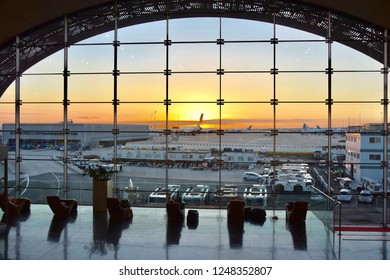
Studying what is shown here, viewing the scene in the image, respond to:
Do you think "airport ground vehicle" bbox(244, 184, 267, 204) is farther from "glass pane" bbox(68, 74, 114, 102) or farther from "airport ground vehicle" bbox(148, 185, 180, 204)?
"glass pane" bbox(68, 74, 114, 102)

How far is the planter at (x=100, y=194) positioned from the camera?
12.9 metres

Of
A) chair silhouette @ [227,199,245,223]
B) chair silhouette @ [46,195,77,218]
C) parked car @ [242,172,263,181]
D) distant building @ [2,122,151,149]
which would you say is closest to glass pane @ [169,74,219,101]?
distant building @ [2,122,151,149]

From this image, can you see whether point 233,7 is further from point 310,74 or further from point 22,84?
point 22,84

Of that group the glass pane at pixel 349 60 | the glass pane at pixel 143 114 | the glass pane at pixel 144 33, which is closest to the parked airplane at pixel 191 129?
the glass pane at pixel 143 114

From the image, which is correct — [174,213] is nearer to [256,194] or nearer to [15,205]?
[256,194]

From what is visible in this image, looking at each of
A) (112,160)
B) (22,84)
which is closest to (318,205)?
(112,160)

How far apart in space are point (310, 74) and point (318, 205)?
14.0ft

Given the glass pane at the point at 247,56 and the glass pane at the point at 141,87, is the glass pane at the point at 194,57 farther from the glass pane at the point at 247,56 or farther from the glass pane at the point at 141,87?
the glass pane at the point at 141,87

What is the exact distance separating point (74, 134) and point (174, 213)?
181 inches

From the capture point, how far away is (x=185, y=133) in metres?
13.9

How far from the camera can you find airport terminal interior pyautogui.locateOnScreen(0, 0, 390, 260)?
13.4 metres

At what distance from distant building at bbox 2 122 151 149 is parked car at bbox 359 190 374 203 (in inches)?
249

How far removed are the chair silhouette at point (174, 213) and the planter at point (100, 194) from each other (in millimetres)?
2164

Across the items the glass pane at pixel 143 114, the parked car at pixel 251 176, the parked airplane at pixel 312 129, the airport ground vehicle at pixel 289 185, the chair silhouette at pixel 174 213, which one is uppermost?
the glass pane at pixel 143 114
